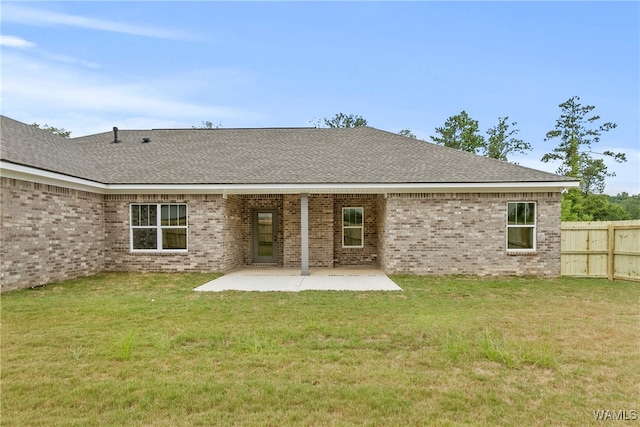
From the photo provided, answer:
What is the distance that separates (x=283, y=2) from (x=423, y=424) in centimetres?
1423

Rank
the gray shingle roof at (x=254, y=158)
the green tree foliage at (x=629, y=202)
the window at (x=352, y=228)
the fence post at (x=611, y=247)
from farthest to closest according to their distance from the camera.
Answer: the green tree foliage at (x=629, y=202) < the window at (x=352, y=228) < the gray shingle roof at (x=254, y=158) < the fence post at (x=611, y=247)

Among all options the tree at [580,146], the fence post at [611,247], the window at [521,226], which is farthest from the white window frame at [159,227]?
the tree at [580,146]

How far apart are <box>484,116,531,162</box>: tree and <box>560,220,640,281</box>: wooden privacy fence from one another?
24138 millimetres

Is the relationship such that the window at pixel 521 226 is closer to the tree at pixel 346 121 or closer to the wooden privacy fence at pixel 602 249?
the wooden privacy fence at pixel 602 249

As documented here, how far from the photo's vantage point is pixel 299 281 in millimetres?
10906

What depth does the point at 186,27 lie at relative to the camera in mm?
14648

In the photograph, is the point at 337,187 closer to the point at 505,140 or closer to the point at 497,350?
the point at 497,350

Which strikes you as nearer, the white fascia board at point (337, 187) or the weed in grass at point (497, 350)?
the weed in grass at point (497, 350)

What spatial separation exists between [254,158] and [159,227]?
415 centimetres

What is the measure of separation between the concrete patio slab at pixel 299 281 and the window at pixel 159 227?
87.5 inches

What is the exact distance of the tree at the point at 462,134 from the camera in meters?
32.2

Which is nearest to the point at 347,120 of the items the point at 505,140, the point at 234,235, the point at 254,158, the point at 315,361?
the point at 505,140

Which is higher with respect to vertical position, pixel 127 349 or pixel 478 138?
pixel 478 138

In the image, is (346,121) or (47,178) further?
(346,121)
